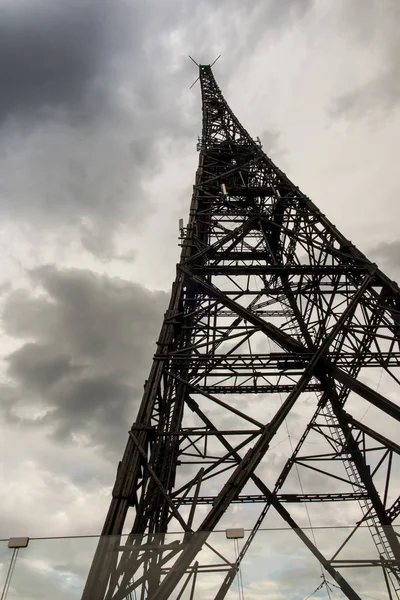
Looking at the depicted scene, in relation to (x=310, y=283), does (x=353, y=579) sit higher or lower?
lower

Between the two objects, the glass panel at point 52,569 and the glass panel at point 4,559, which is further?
the glass panel at point 4,559

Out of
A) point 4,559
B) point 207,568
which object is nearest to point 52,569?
point 4,559

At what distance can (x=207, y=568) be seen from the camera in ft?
17.5

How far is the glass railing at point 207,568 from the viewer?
5.18 meters

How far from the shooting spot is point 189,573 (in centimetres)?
532

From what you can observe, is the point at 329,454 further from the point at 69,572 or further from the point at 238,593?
the point at 69,572

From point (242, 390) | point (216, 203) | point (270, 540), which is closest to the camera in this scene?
point (270, 540)

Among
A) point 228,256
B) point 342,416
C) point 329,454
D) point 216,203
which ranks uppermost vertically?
point 216,203

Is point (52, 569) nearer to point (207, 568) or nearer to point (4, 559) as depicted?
point (4, 559)

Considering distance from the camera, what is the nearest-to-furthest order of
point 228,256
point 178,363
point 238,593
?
1. point 238,593
2. point 178,363
3. point 228,256

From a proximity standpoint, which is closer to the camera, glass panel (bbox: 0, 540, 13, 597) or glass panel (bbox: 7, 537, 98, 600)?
glass panel (bbox: 7, 537, 98, 600)

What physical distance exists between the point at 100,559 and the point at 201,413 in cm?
538

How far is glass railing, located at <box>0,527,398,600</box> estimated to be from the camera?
5.18 metres

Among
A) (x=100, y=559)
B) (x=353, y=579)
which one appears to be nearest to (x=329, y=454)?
(x=353, y=579)
